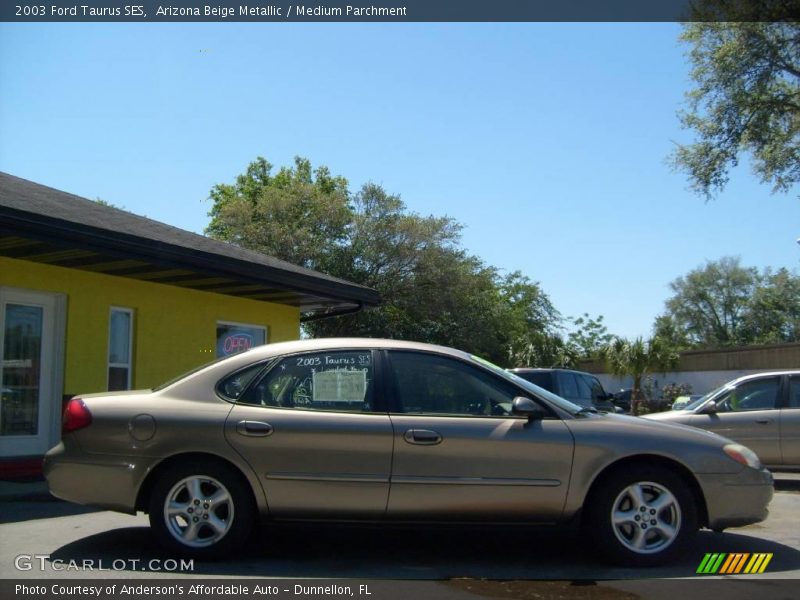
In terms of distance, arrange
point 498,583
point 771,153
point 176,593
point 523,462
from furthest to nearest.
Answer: point 771,153
point 523,462
point 498,583
point 176,593

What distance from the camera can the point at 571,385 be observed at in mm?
14859

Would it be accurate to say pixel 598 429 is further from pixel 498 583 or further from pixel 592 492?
pixel 498 583

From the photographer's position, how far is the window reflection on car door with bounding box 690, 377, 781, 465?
36.0 feet

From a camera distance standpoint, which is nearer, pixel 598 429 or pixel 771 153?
pixel 598 429

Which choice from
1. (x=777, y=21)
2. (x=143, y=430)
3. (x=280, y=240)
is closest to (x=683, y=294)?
(x=280, y=240)

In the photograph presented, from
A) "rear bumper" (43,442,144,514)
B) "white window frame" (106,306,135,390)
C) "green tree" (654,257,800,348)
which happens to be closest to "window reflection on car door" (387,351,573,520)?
"rear bumper" (43,442,144,514)

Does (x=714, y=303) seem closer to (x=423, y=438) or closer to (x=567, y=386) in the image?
(x=567, y=386)

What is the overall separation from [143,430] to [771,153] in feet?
72.1

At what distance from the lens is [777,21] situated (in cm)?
2142

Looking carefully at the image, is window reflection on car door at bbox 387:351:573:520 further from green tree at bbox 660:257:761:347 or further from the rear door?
green tree at bbox 660:257:761:347

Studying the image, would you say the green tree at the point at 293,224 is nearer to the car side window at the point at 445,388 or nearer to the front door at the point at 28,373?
the front door at the point at 28,373

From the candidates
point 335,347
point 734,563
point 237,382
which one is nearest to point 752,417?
point 734,563

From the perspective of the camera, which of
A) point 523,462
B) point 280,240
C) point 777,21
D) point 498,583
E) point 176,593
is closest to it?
point 176,593

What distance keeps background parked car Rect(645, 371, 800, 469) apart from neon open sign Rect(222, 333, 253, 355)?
6.66m
